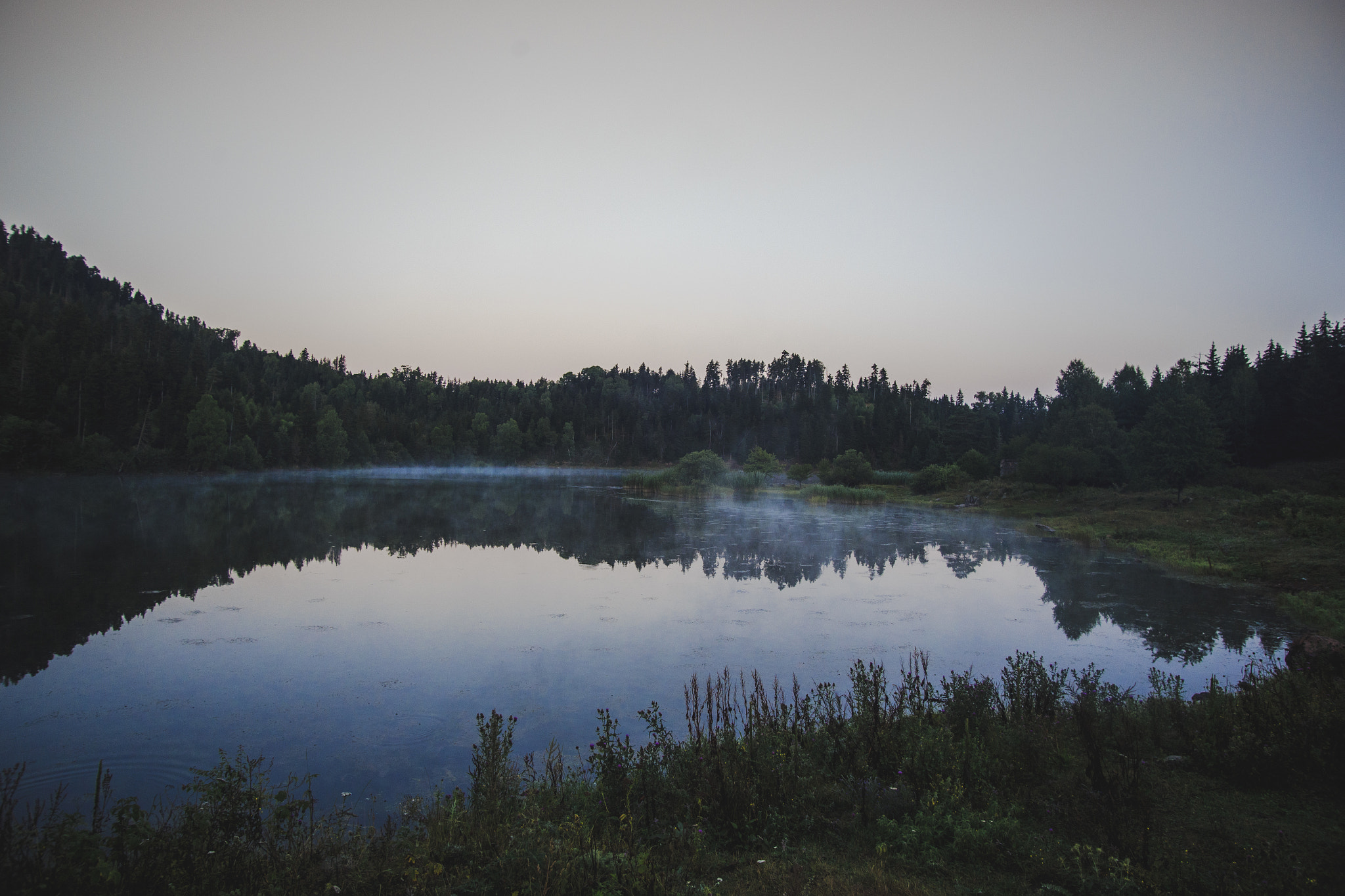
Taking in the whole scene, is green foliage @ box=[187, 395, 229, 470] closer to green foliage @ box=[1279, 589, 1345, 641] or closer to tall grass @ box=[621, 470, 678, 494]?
tall grass @ box=[621, 470, 678, 494]

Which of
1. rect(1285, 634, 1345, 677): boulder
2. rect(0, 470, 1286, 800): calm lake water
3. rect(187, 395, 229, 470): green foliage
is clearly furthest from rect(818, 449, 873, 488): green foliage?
rect(187, 395, 229, 470): green foliage

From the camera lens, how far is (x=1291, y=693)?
7.88 meters

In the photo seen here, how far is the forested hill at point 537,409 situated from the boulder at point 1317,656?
3566cm

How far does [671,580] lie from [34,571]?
19207mm

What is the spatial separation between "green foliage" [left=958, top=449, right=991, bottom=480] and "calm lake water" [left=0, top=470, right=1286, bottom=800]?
32257 millimetres

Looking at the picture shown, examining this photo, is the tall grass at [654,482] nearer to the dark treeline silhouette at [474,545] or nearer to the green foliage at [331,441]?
the dark treeline silhouette at [474,545]

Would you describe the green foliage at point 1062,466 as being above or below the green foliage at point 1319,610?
above

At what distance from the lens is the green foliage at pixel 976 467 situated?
206ft

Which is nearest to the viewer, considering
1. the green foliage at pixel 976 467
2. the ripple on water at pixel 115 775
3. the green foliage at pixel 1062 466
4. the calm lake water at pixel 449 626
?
the ripple on water at pixel 115 775

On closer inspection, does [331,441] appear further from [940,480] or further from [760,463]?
[940,480]

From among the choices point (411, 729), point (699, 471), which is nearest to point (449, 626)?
point (411, 729)

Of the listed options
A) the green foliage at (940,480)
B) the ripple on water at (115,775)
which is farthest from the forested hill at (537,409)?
the ripple on water at (115,775)

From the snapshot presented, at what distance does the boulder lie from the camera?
384 inches

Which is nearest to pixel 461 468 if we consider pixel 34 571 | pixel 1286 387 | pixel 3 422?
pixel 3 422
